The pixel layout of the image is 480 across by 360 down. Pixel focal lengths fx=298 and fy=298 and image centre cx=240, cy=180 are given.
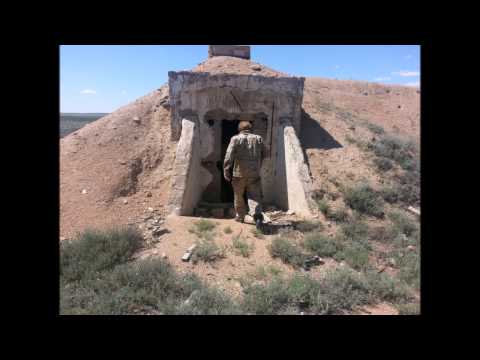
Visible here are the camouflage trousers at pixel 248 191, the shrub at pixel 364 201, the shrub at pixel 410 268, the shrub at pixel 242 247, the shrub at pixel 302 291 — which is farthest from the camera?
the shrub at pixel 364 201

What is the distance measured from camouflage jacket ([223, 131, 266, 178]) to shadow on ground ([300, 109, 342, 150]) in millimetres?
2479

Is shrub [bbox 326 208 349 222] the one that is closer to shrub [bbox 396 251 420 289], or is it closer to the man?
shrub [bbox 396 251 420 289]

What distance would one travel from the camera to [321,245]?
4598 mm

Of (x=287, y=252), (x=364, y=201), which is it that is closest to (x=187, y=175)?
(x=287, y=252)

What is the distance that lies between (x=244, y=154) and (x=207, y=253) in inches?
79.8

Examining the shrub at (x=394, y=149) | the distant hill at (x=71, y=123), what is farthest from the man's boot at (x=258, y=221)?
the distant hill at (x=71, y=123)

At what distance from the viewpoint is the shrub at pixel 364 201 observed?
5852 mm

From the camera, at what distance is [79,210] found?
551 centimetres

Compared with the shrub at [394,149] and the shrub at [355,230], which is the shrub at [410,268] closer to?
the shrub at [355,230]

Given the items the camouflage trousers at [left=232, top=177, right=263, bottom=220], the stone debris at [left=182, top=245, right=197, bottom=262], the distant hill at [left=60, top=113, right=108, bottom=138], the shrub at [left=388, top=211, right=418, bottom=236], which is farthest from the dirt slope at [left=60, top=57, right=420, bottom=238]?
the distant hill at [left=60, top=113, right=108, bottom=138]

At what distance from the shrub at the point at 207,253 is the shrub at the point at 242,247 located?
0.24 m

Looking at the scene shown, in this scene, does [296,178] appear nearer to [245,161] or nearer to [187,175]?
[245,161]

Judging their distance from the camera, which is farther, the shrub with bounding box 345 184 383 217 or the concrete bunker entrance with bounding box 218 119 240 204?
the concrete bunker entrance with bounding box 218 119 240 204

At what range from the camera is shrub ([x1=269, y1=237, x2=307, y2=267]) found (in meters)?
4.19
